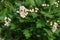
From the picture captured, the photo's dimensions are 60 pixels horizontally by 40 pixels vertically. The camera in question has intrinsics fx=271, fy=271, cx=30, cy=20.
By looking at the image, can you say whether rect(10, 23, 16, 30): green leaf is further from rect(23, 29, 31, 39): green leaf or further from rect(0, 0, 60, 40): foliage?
rect(23, 29, 31, 39): green leaf

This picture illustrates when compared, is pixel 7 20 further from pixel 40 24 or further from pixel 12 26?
pixel 40 24

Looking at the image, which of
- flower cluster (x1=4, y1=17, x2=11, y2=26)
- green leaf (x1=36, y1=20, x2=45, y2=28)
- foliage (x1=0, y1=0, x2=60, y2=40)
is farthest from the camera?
flower cluster (x1=4, y1=17, x2=11, y2=26)

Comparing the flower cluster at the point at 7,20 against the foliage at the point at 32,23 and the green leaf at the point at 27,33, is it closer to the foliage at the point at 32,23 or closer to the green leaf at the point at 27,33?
the foliage at the point at 32,23

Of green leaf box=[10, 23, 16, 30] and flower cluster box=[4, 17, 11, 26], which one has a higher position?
flower cluster box=[4, 17, 11, 26]

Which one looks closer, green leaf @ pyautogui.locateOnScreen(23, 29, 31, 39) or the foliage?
green leaf @ pyautogui.locateOnScreen(23, 29, 31, 39)

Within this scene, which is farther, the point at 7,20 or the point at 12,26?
the point at 7,20

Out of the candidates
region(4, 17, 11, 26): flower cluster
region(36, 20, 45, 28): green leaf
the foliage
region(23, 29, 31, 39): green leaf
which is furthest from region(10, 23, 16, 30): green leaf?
region(36, 20, 45, 28): green leaf

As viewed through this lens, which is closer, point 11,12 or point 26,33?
point 26,33

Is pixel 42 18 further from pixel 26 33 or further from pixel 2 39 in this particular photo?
pixel 2 39

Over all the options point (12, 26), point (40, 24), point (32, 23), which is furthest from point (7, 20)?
point (40, 24)

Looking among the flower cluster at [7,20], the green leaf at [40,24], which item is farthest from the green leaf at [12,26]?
the green leaf at [40,24]

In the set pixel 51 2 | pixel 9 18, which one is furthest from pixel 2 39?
pixel 51 2
